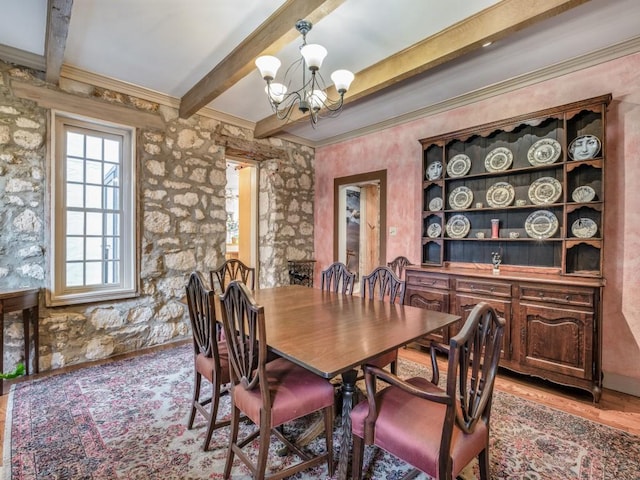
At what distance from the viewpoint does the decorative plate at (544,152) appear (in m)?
2.81

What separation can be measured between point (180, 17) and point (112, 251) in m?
2.29

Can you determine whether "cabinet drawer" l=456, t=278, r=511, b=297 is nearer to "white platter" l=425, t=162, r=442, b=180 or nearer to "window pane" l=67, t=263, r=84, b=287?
"white platter" l=425, t=162, r=442, b=180

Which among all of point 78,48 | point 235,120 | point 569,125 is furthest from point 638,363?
point 78,48

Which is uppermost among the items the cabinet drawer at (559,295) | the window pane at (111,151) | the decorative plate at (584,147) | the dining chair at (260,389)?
the window pane at (111,151)

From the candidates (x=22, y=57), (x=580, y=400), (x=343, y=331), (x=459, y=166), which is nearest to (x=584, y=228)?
(x=459, y=166)

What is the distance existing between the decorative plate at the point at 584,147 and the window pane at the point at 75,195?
447 cm

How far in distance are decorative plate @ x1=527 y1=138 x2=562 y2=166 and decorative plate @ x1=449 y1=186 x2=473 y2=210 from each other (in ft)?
2.03

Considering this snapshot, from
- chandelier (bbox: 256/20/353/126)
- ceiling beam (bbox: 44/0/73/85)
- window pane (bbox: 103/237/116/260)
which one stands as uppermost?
A: ceiling beam (bbox: 44/0/73/85)

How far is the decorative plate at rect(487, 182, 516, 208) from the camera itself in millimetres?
3121

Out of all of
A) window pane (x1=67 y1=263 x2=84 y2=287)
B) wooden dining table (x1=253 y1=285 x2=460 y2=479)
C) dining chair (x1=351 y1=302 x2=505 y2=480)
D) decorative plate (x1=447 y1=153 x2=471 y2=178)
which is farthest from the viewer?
decorative plate (x1=447 y1=153 x2=471 y2=178)

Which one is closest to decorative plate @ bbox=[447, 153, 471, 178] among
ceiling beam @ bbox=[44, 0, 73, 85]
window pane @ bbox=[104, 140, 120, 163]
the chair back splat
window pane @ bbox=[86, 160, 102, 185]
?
the chair back splat

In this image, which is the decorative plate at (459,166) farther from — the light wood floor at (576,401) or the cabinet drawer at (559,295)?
the light wood floor at (576,401)

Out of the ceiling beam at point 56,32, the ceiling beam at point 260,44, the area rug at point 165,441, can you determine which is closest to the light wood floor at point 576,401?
the area rug at point 165,441

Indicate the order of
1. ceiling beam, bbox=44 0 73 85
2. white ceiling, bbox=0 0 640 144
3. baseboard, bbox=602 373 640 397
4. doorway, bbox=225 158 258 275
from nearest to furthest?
ceiling beam, bbox=44 0 73 85
white ceiling, bbox=0 0 640 144
baseboard, bbox=602 373 640 397
doorway, bbox=225 158 258 275
